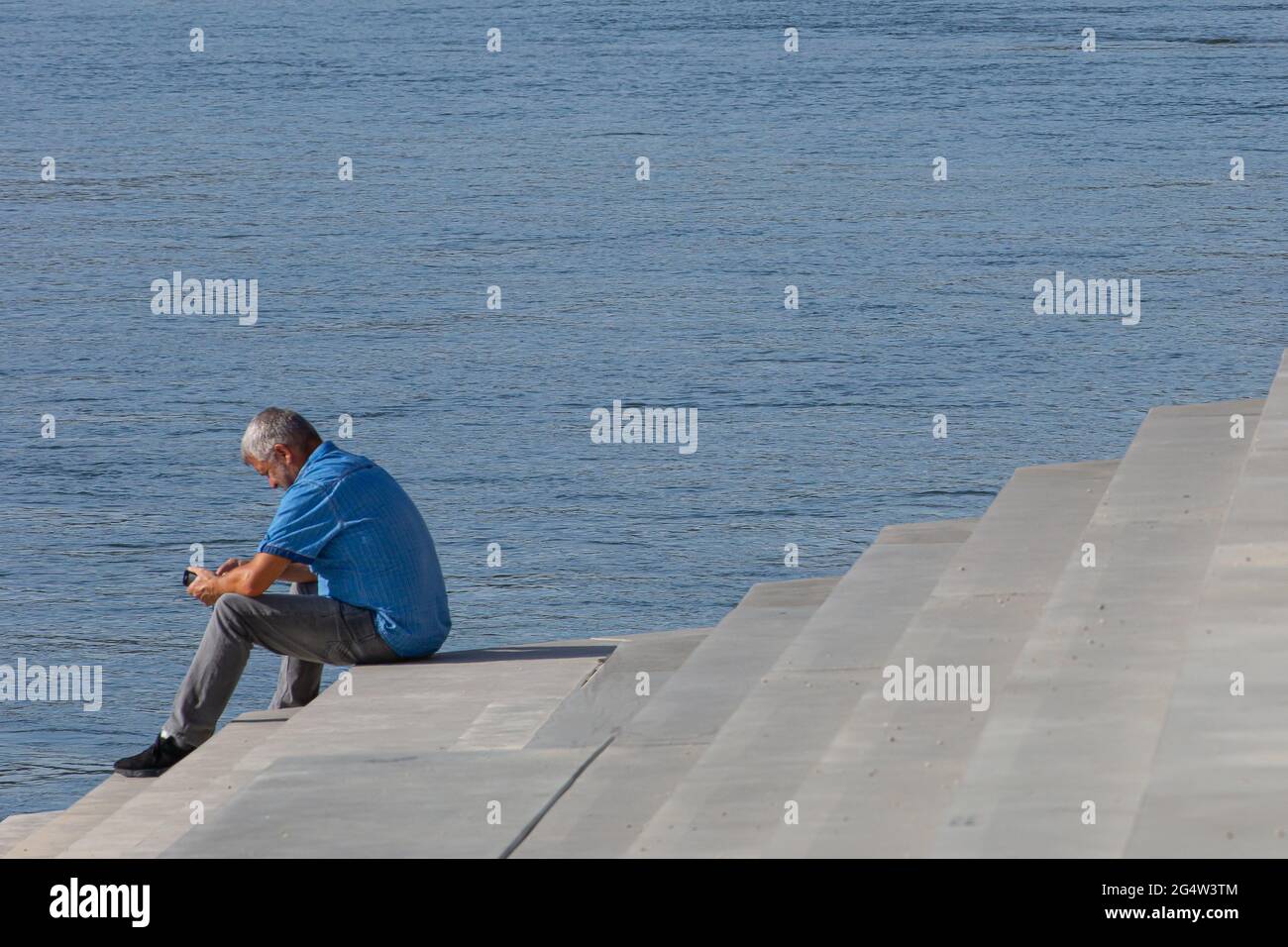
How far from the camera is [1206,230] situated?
1991cm

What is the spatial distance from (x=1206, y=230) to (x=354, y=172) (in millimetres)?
9135

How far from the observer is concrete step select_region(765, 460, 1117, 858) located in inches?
184

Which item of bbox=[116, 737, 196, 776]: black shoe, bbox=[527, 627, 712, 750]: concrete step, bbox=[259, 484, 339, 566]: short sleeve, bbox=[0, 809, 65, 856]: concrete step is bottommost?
bbox=[0, 809, 65, 856]: concrete step

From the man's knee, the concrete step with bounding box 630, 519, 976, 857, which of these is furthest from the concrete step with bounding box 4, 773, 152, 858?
Result: the concrete step with bounding box 630, 519, 976, 857

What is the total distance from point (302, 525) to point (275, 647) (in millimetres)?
402

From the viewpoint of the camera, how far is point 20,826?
677 cm

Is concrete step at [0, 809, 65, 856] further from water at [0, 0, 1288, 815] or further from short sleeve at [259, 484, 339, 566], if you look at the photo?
short sleeve at [259, 484, 339, 566]

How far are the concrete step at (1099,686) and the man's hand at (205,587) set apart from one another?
8.96 feet

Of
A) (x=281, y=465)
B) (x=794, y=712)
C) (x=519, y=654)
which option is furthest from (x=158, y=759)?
(x=794, y=712)

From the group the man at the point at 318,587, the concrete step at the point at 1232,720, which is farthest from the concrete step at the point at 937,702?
the man at the point at 318,587

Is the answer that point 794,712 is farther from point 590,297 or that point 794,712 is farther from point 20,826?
point 590,297

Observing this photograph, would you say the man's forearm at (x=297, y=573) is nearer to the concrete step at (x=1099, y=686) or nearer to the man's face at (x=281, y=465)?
the man's face at (x=281, y=465)

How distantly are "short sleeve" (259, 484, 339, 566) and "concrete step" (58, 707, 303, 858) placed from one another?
52 centimetres
